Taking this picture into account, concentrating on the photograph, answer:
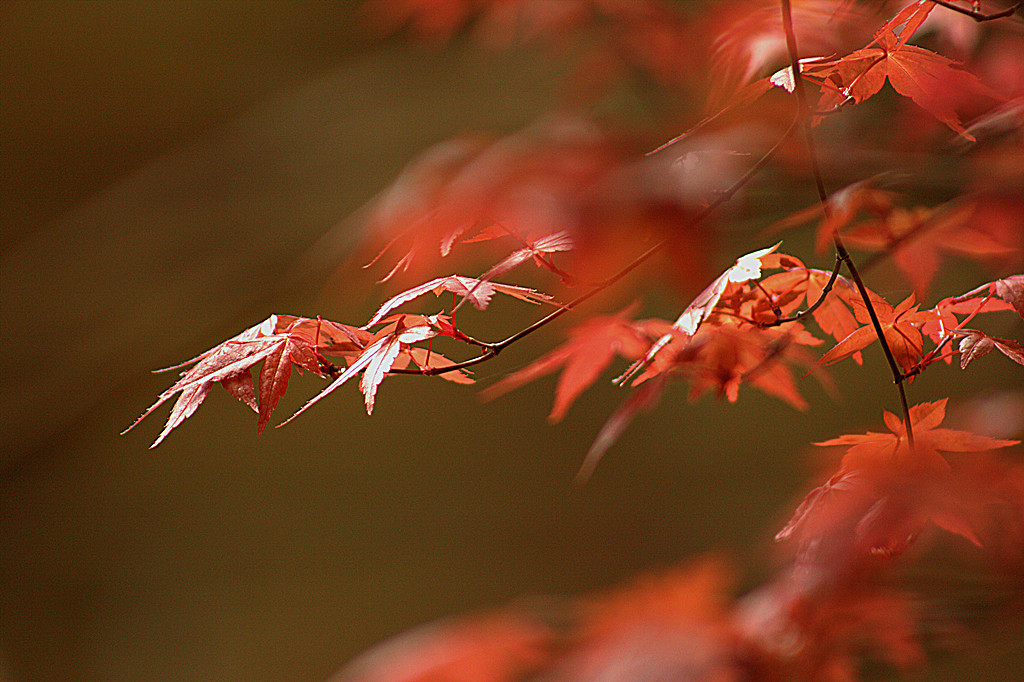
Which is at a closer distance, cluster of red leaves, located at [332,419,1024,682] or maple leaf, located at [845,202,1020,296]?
cluster of red leaves, located at [332,419,1024,682]

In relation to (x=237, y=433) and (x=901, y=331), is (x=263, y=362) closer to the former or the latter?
(x=901, y=331)

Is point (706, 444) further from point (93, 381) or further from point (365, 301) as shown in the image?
point (93, 381)

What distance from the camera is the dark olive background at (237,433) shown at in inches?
92.6

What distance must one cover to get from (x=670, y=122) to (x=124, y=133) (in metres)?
2.31

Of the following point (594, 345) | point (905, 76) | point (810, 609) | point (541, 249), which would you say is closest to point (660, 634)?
point (810, 609)

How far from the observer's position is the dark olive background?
235cm

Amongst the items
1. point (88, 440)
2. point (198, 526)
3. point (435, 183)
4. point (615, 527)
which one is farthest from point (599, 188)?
point (88, 440)

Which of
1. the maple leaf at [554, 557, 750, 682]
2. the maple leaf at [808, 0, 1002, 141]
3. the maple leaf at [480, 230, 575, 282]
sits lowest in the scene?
the maple leaf at [554, 557, 750, 682]

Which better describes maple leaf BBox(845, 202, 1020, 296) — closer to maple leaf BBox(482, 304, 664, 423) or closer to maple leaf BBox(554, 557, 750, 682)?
maple leaf BBox(482, 304, 664, 423)

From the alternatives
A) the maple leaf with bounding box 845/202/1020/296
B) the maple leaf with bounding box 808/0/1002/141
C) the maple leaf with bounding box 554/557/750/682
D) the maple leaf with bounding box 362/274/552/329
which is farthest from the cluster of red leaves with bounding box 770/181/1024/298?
the maple leaf with bounding box 554/557/750/682

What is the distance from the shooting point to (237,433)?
2.49 meters

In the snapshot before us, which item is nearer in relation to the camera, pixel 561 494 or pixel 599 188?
pixel 599 188

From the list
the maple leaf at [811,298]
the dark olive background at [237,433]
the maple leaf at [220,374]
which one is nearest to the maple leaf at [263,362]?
the maple leaf at [220,374]

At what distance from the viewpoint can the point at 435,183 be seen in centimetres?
76
